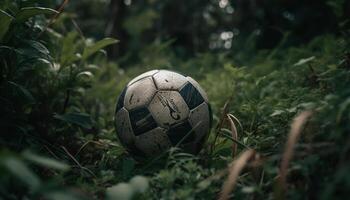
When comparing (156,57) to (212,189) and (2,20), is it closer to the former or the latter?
(2,20)

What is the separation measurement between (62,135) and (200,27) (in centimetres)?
546

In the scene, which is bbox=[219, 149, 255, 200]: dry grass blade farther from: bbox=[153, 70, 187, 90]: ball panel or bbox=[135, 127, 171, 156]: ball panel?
bbox=[153, 70, 187, 90]: ball panel

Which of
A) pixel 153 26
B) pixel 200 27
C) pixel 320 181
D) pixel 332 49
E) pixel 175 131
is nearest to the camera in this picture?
pixel 320 181

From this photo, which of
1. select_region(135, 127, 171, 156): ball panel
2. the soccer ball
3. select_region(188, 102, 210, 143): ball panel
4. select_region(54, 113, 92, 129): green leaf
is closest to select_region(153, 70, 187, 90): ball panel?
the soccer ball

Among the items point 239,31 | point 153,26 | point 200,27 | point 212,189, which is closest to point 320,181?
point 212,189

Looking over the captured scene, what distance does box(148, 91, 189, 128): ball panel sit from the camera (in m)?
2.74

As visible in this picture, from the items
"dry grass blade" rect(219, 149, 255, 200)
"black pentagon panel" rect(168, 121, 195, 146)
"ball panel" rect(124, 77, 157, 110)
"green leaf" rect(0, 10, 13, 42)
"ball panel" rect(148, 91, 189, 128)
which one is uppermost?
"green leaf" rect(0, 10, 13, 42)

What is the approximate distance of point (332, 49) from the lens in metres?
4.26

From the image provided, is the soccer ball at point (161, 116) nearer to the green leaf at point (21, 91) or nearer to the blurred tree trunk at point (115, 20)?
the green leaf at point (21, 91)

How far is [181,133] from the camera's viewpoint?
2.74 metres

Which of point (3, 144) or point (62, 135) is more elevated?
point (3, 144)

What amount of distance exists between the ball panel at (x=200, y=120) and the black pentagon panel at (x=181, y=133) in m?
0.03

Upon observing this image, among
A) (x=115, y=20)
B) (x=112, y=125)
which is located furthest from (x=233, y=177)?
(x=115, y=20)

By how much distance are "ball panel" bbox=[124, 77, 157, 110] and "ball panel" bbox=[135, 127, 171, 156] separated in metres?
0.19
